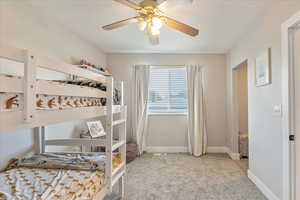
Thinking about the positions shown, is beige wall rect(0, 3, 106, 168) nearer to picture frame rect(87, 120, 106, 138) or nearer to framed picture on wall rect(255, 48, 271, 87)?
picture frame rect(87, 120, 106, 138)

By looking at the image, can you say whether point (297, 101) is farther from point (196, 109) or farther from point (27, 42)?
point (27, 42)

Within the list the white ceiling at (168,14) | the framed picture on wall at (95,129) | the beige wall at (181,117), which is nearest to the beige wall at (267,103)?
the white ceiling at (168,14)

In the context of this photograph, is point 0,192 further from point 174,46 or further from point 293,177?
point 174,46

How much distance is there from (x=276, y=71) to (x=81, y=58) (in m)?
2.94

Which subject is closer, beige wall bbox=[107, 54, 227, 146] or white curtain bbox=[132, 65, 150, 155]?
white curtain bbox=[132, 65, 150, 155]

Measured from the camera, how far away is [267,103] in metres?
2.21

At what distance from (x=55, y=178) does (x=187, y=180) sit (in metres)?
1.85

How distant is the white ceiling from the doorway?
762 millimetres

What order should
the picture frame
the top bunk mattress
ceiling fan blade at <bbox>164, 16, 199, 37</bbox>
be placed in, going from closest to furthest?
the top bunk mattress, ceiling fan blade at <bbox>164, 16, 199, 37</bbox>, the picture frame

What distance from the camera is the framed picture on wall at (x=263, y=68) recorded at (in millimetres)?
2123

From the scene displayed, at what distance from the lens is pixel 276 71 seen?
1.99 m

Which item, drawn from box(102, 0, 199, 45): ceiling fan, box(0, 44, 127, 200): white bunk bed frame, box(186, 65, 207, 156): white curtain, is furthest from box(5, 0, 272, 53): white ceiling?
box(0, 44, 127, 200): white bunk bed frame

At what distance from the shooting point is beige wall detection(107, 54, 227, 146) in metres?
4.16

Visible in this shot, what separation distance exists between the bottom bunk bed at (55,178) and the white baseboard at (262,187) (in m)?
1.81
